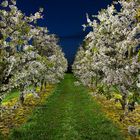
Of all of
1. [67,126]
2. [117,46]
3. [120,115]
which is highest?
[117,46]

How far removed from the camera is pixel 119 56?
27.7 metres

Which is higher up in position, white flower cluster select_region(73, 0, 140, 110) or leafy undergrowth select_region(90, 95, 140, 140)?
white flower cluster select_region(73, 0, 140, 110)

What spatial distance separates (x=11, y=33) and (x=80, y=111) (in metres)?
15.5

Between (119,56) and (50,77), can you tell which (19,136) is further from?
(50,77)

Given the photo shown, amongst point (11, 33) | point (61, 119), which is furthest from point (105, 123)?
point (11, 33)

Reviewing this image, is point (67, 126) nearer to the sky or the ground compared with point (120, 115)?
nearer to the ground

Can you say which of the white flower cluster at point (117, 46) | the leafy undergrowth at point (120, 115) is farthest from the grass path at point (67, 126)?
the white flower cluster at point (117, 46)

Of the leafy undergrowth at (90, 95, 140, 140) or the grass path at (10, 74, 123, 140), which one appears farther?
the leafy undergrowth at (90, 95, 140, 140)

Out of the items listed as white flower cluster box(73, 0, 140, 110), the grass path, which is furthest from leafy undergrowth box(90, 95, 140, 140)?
white flower cluster box(73, 0, 140, 110)

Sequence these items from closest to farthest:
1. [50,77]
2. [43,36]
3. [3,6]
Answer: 1. [3,6]
2. [43,36]
3. [50,77]

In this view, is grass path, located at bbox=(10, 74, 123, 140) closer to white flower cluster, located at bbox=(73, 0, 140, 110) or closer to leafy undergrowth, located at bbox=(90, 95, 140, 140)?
leafy undergrowth, located at bbox=(90, 95, 140, 140)

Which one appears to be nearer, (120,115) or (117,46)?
(117,46)

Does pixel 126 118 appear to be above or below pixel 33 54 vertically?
below

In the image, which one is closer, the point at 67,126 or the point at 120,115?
the point at 67,126
